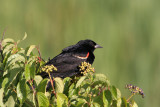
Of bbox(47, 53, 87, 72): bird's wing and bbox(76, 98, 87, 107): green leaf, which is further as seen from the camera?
bbox(47, 53, 87, 72): bird's wing

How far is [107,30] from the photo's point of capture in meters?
5.05

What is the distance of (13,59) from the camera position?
1936 millimetres

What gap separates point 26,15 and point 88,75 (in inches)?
140

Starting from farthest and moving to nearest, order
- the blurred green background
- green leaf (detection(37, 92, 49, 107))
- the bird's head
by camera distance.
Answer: the blurred green background, the bird's head, green leaf (detection(37, 92, 49, 107))

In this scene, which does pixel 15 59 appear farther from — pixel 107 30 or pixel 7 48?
pixel 107 30

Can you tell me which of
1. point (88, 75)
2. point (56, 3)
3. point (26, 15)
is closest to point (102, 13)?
point (56, 3)

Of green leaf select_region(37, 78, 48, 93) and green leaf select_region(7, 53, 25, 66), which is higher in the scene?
green leaf select_region(7, 53, 25, 66)

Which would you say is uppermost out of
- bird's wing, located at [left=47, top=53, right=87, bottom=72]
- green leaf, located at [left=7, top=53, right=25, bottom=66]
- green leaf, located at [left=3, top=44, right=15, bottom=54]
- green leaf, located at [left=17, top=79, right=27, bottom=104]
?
green leaf, located at [left=3, top=44, right=15, bottom=54]

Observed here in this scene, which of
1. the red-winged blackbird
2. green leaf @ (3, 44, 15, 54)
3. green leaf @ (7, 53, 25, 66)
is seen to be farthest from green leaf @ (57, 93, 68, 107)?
the red-winged blackbird

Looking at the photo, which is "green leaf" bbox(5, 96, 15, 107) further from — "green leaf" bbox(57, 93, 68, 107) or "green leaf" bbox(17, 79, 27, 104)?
"green leaf" bbox(57, 93, 68, 107)

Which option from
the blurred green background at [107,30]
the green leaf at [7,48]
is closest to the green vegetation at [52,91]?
the green leaf at [7,48]

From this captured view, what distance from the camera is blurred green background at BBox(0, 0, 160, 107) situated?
16.3 ft

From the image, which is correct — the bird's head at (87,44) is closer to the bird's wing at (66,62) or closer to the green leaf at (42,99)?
the bird's wing at (66,62)

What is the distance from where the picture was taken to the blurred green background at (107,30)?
16.3ft
